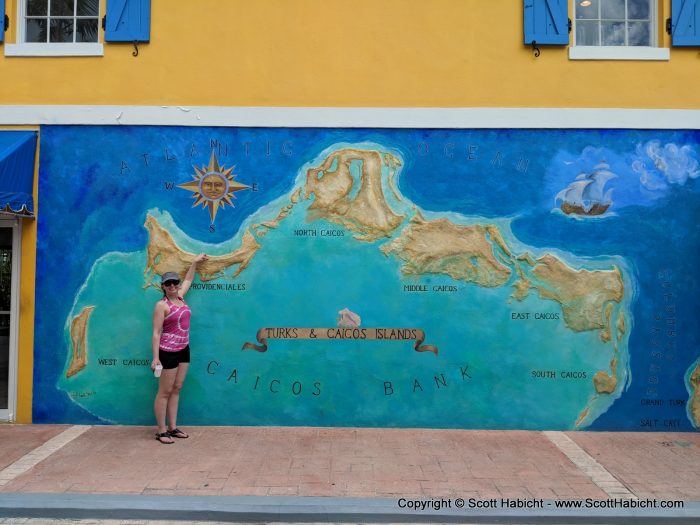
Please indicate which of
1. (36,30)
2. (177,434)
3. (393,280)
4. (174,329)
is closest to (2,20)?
(36,30)

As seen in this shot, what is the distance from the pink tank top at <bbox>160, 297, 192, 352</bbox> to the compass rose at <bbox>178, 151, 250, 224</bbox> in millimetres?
1097

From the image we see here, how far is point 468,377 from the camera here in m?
6.50

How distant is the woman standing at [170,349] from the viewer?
5.97 meters

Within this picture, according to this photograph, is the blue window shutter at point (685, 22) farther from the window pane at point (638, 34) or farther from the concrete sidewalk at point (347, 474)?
the concrete sidewalk at point (347, 474)

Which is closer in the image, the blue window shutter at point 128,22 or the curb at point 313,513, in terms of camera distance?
the curb at point 313,513

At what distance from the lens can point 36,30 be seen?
689 cm

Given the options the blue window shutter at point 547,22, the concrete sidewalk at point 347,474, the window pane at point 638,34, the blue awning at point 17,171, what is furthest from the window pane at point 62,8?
the window pane at point 638,34

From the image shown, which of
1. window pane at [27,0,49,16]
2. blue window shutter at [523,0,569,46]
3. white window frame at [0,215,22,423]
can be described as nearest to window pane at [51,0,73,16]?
window pane at [27,0,49,16]

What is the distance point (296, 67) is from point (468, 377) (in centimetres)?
399

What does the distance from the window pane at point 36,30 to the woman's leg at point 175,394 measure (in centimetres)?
423

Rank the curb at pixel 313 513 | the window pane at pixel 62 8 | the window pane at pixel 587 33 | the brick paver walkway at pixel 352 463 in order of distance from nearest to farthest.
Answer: the curb at pixel 313 513
the brick paver walkway at pixel 352 463
the window pane at pixel 587 33
the window pane at pixel 62 8

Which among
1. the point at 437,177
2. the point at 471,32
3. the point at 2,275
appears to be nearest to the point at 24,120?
the point at 2,275

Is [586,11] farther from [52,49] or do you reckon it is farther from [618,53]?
[52,49]

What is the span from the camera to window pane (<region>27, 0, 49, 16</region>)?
6.89 meters
